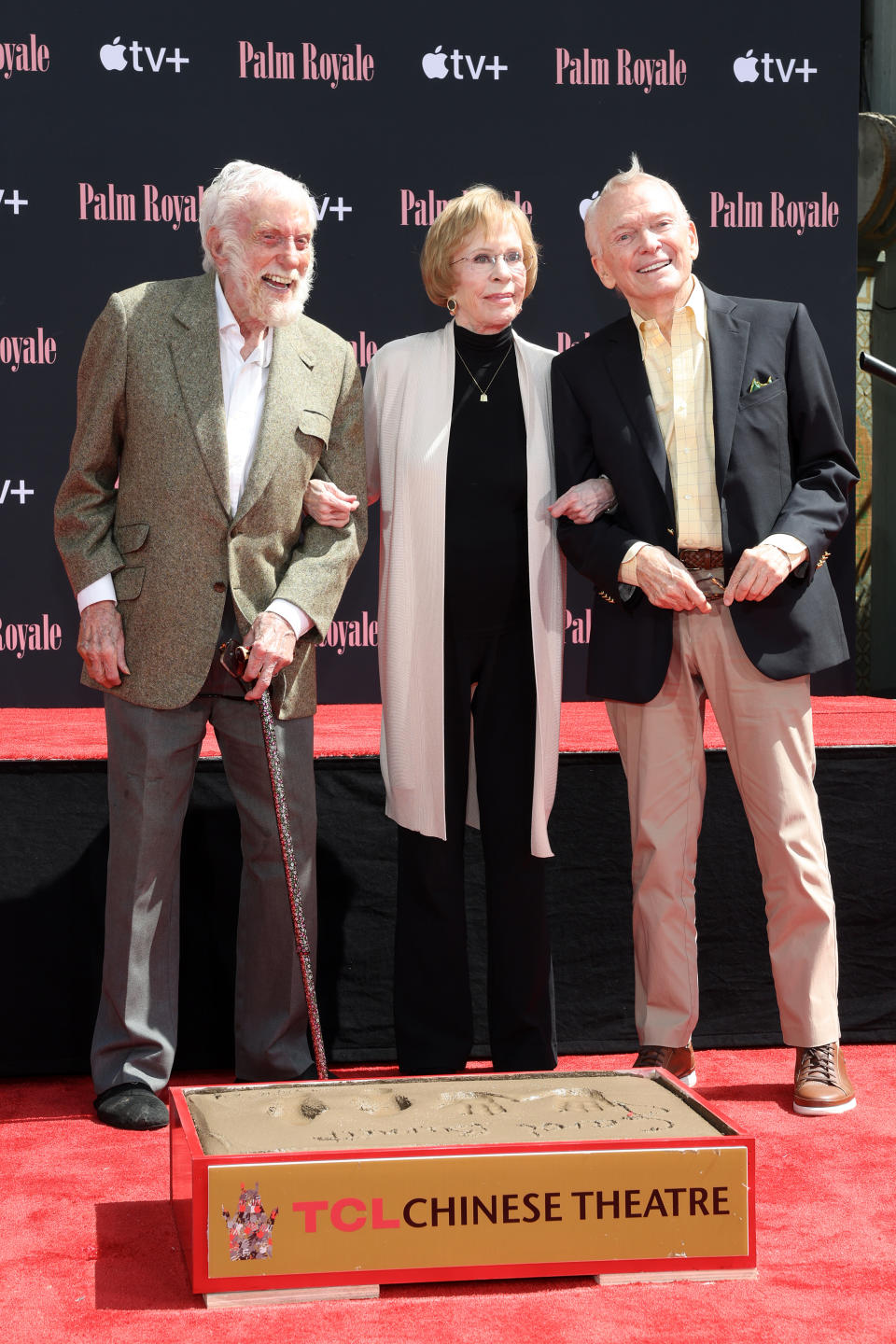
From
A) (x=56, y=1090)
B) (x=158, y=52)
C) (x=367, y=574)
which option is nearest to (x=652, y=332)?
(x=56, y=1090)

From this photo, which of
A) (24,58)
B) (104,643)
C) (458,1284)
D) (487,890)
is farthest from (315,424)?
(24,58)

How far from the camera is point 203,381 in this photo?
8.12 feet

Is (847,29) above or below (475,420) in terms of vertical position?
above

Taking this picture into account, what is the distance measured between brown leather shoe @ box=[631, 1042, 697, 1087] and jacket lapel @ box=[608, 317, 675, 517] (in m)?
0.92

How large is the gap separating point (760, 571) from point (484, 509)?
19.0 inches

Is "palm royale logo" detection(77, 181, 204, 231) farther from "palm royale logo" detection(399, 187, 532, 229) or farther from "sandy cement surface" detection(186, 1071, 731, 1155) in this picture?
"sandy cement surface" detection(186, 1071, 731, 1155)

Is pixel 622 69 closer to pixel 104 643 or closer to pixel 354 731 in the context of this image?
pixel 354 731

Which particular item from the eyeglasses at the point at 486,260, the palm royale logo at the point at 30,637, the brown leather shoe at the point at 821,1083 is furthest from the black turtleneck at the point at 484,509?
the palm royale logo at the point at 30,637

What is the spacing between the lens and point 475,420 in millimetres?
2586

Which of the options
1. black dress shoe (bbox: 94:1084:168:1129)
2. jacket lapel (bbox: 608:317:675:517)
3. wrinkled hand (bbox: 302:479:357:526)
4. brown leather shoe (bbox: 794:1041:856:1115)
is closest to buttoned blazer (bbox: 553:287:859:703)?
jacket lapel (bbox: 608:317:675:517)

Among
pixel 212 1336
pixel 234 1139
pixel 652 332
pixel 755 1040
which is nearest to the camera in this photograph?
pixel 212 1336

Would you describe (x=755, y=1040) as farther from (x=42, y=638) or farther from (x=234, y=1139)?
(x=42, y=638)

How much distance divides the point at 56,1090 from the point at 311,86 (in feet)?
10.3

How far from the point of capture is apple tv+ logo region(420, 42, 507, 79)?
4.58m
